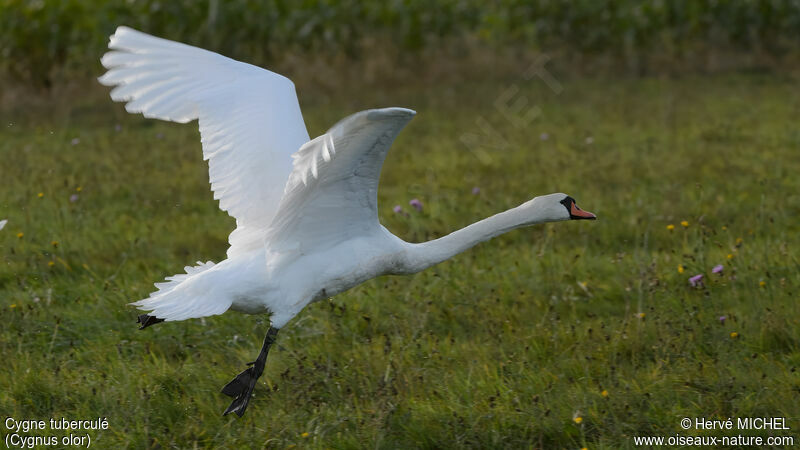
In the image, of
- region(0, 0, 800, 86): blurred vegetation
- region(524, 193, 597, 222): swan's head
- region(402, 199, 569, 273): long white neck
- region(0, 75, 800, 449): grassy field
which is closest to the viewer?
region(0, 75, 800, 449): grassy field

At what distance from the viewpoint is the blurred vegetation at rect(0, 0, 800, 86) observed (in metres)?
14.5

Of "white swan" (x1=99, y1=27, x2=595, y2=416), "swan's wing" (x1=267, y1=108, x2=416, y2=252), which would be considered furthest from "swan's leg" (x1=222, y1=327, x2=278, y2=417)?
"swan's wing" (x1=267, y1=108, x2=416, y2=252)

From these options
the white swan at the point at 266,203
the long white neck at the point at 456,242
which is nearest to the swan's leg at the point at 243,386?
the white swan at the point at 266,203

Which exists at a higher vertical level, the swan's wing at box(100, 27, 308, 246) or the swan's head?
the swan's wing at box(100, 27, 308, 246)

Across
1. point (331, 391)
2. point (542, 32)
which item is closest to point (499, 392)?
point (331, 391)

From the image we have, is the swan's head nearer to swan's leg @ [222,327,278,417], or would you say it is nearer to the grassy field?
the grassy field

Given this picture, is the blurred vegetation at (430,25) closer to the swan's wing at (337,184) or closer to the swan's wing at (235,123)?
the swan's wing at (235,123)

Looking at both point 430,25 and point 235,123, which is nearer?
point 235,123

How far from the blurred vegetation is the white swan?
29.4 ft

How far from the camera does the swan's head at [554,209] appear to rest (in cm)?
501

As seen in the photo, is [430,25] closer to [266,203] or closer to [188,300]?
[266,203]

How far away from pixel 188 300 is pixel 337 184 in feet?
2.92

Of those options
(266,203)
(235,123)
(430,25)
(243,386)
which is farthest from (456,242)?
(430,25)

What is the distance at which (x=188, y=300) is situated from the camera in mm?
4574
